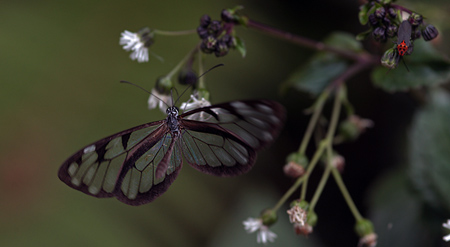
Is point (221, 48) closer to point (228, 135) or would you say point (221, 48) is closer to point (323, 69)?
point (228, 135)

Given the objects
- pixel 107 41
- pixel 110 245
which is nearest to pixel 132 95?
pixel 107 41

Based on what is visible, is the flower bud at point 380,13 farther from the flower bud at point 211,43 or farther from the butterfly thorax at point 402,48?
the flower bud at point 211,43

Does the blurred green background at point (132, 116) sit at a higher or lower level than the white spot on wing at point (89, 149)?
higher

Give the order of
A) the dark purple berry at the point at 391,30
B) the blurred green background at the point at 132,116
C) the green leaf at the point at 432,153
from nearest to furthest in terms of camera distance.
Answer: the dark purple berry at the point at 391,30, the green leaf at the point at 432,153, the blurred green background at the point at 132,116

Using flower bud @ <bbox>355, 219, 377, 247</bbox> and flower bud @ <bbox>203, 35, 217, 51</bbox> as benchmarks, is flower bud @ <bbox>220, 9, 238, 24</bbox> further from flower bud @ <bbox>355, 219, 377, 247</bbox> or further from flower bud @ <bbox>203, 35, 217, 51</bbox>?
flower bud @ <bbox>355, 219, 377, 247</bbox>

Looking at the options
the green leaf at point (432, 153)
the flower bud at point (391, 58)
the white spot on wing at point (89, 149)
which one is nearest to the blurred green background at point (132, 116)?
the green leaf at point (432, 153)

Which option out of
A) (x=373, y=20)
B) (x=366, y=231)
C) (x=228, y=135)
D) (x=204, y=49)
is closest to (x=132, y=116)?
(x=204, y=49)

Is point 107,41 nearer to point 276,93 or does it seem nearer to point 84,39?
point 84,39
